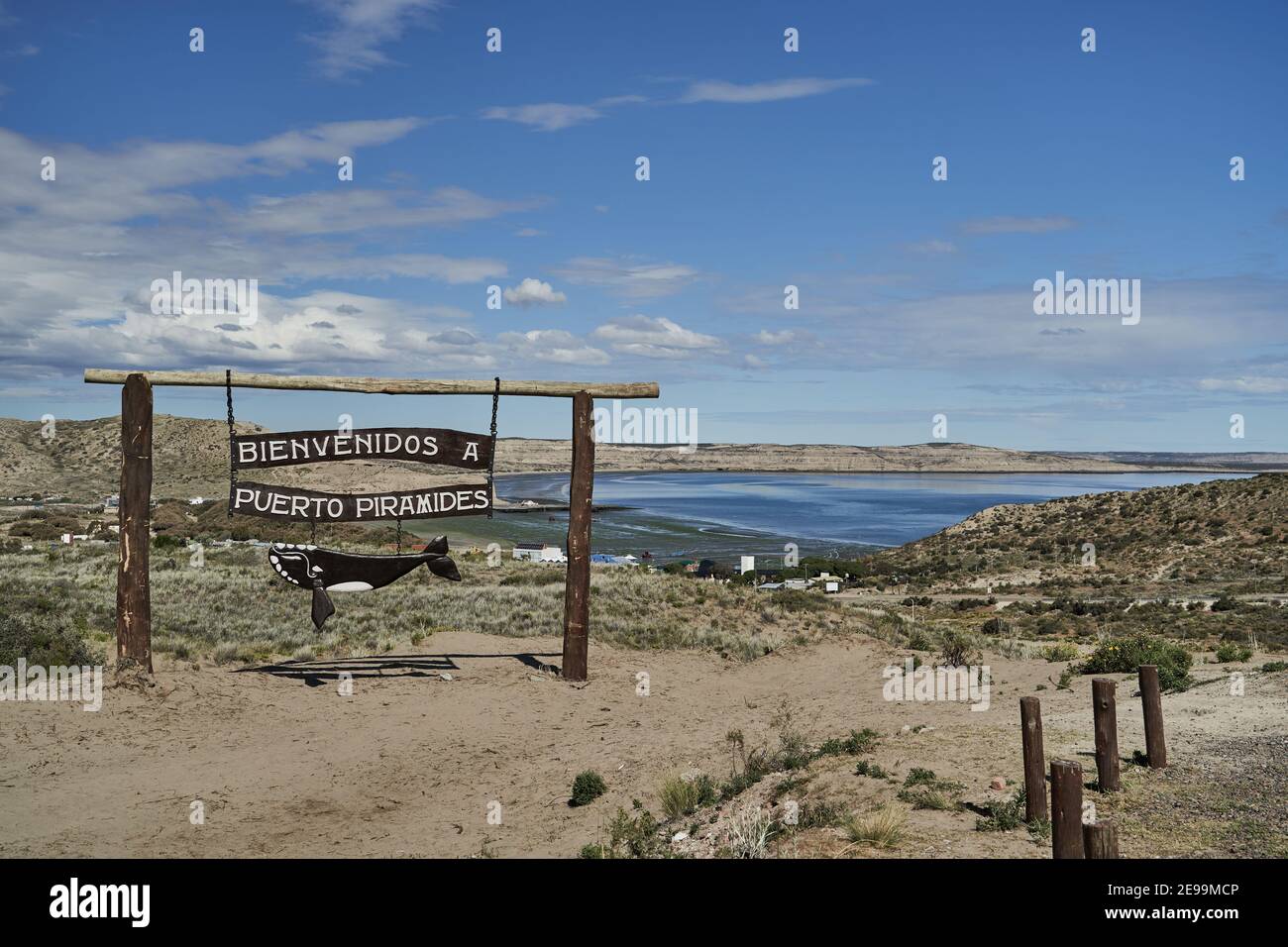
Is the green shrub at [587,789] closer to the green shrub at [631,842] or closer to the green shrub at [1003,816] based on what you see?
the green shrub at [631,842]

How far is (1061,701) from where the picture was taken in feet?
42.1

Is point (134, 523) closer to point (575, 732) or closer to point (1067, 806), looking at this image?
point (575, 732)

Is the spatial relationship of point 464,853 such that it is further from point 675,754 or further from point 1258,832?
point 1258,832

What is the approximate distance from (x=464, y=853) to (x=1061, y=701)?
8.62 meters

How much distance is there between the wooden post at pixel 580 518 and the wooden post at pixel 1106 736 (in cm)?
680

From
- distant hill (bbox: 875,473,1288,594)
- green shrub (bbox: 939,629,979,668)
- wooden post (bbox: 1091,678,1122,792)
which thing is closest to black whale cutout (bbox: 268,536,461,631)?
wooden post (bbox: 1091,678,1122,792)

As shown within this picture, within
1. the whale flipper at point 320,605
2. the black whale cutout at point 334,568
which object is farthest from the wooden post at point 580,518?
the whale flipper at point 320,605

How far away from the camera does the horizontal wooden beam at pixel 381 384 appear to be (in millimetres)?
11875

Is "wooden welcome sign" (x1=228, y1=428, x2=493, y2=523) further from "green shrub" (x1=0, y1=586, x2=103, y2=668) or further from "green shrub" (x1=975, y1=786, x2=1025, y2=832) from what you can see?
"green shrub" (x1=975, y1=786, x2=1025, y2=832)

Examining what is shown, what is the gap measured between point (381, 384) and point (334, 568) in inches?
98.5

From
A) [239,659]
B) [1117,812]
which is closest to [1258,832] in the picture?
[1117,812]

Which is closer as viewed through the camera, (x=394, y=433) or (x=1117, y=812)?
(x=1117, y=812)
